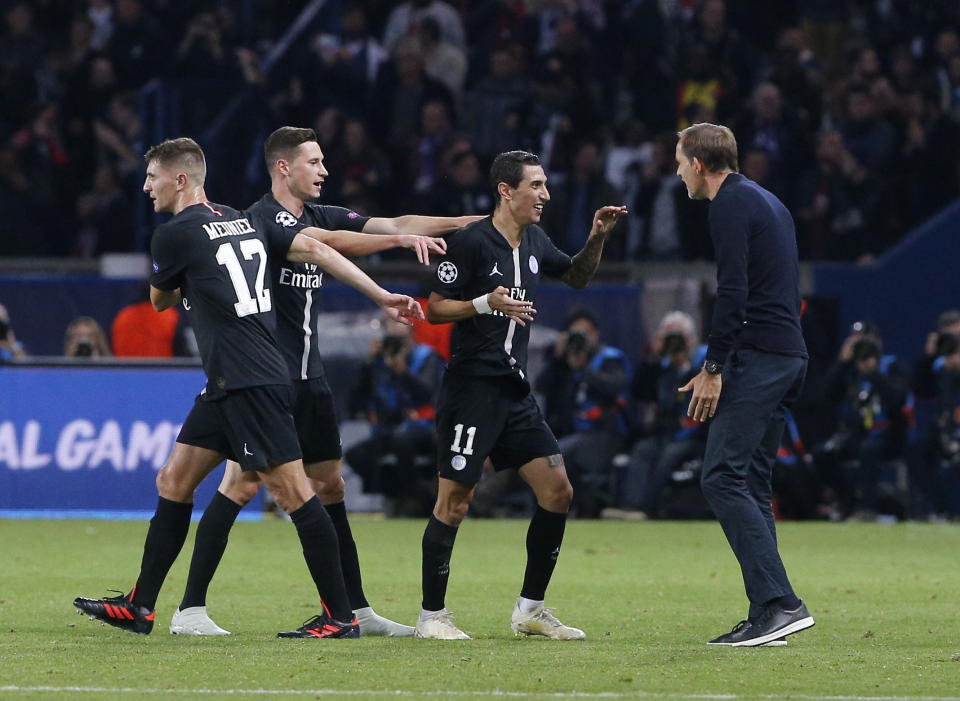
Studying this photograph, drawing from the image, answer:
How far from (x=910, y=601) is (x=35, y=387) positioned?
8.29 metres

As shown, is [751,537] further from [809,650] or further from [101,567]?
[101,567]

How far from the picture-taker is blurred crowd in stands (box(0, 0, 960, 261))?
18500 millimetres

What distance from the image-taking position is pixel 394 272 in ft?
58.9

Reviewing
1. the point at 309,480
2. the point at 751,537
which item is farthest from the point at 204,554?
the point at 751,537

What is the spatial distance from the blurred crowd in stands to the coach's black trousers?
10.2 m

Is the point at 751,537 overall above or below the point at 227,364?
below

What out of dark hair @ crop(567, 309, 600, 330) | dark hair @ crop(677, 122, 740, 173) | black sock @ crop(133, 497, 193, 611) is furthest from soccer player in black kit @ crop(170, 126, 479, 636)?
dark hair @ crop(567, 309, 600, 330)

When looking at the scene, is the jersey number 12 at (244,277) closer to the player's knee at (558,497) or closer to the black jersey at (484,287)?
the black jersey at (484,287)

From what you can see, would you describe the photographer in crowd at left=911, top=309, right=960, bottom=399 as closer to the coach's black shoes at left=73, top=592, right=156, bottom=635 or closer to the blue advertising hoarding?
the blue advertising hoarding

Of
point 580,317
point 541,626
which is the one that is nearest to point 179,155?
point 541,626

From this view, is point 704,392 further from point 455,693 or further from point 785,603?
point 455,693

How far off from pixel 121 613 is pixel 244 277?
1611mm

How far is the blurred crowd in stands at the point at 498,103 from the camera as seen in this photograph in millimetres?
18500

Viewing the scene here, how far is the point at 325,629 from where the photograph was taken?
759cm
